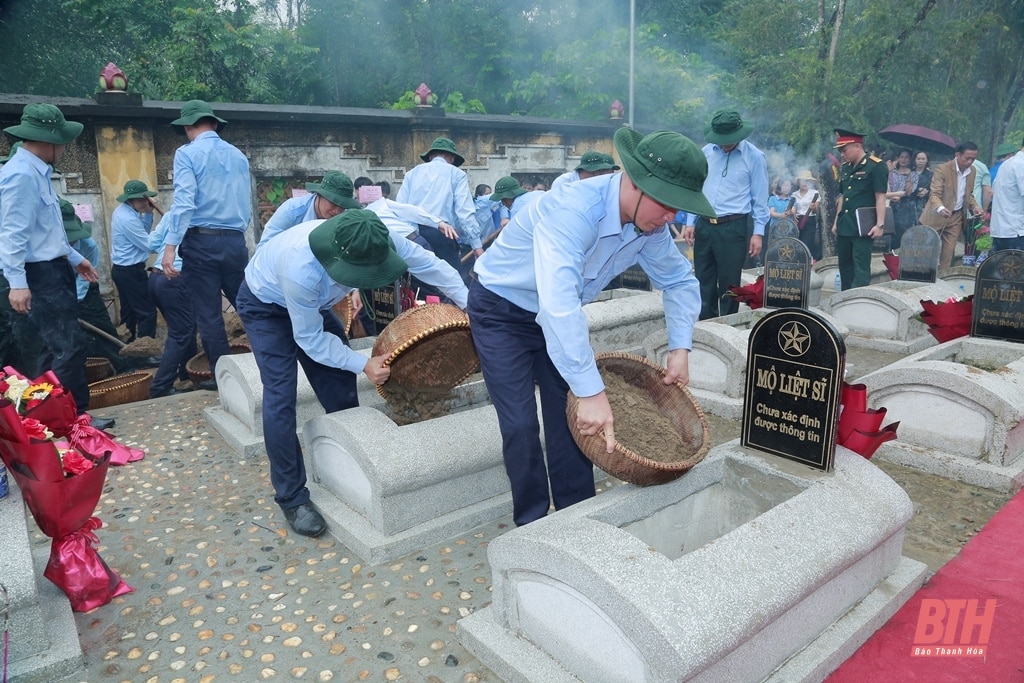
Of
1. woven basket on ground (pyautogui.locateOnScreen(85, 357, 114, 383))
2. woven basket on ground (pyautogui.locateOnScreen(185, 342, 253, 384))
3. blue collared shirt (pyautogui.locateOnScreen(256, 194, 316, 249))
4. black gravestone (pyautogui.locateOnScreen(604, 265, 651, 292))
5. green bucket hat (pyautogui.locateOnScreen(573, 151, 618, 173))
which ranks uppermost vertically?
green bucket hat (pyautogui.locateOnScreen(573, 151, 618, 173))

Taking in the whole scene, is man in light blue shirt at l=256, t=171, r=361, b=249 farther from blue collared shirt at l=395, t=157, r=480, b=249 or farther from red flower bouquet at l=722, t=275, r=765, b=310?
red flower bouquet at l=722, t=275, r=765, b=310

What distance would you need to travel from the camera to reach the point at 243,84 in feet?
67.1

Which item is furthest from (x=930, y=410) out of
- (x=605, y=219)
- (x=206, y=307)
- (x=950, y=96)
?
(x=950, y=96)

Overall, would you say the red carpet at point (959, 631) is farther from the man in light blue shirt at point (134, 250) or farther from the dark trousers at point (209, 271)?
the man in light blue shirt at point (134, 250)

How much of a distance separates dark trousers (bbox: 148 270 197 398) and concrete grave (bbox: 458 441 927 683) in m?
4.87

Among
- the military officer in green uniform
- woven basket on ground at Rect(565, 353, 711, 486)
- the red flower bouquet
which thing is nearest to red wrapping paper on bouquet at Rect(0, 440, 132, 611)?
woven basket on ground at Rect(565, 353, 711, 486)

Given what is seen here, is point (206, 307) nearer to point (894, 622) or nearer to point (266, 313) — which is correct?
point (266, 313)

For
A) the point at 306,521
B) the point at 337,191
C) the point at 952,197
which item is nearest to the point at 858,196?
the point at 952,197

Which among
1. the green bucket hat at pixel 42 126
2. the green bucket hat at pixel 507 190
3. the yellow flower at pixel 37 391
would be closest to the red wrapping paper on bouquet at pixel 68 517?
the yellow flower at pixel 37 391

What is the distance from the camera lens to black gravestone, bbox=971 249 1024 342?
5.86 m

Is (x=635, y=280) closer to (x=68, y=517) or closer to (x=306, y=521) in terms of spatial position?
(x=306, y=521)

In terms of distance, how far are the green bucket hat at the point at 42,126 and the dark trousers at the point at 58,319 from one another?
2.84 feet

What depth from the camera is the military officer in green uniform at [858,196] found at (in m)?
8.45

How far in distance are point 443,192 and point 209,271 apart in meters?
2.69
